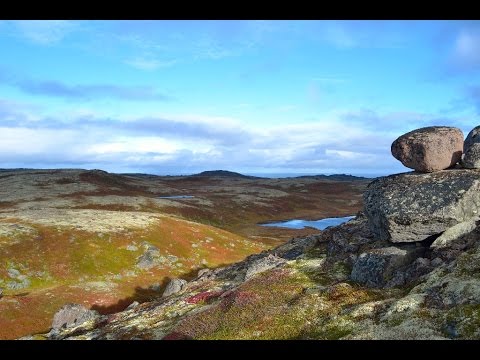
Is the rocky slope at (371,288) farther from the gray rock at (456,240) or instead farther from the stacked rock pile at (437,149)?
the stacked rock pile at (437,149)

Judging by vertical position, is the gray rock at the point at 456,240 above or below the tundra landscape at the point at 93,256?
above

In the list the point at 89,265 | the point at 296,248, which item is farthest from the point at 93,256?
the point at 296,248

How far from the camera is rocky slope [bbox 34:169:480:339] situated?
2534 cm

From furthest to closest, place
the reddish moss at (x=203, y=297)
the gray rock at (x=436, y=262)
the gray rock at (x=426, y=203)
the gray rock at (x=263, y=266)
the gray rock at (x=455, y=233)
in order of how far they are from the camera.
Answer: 1. the gray rock at (x=263, y=266)
2. the reddish moss at (x=203, y=297)
3. the gray rock at (x=426, y=203)
4. the gray rock at (x=455, y=233)
5. the gray rock at (x=436, y=262)

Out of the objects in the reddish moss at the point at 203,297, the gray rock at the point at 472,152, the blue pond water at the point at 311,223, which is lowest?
the blue pond water at the point at 311,223

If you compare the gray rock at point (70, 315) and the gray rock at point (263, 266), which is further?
the gray rock at point (70, 315)

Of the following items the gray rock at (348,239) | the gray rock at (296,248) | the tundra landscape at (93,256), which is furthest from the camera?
the tundra landscape at (93,256)

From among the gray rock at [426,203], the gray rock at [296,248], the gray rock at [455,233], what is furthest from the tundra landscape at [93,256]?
the gray rock at [455,233]

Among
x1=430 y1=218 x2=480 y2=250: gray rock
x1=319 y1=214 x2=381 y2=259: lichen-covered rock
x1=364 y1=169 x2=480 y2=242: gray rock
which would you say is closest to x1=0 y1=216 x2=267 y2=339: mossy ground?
x1=319 y1=214 x2=381 y2=259: lichen-covered rock

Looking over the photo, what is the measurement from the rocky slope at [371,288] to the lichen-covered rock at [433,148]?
48.6 inches

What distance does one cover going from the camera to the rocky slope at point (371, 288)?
998 inches

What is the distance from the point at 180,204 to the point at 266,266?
11084cm

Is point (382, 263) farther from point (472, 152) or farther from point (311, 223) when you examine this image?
point (311, 223)

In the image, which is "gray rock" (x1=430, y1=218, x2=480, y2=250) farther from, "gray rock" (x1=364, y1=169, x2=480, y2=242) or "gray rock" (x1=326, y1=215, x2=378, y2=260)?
"gray rock" (x1=326, y1=215, x2=378, y2=260)
